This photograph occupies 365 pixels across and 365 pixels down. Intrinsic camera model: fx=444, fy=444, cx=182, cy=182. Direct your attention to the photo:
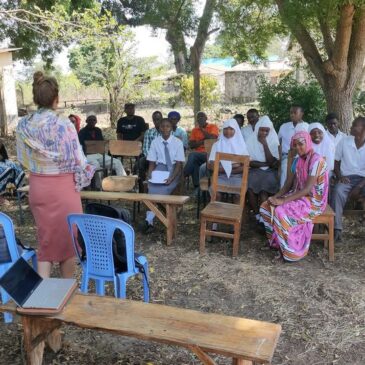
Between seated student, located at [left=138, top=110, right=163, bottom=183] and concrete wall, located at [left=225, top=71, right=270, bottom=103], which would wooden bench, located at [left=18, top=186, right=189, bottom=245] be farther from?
concrete wall, located at [left=225, top=71, right=270, bottom=103]

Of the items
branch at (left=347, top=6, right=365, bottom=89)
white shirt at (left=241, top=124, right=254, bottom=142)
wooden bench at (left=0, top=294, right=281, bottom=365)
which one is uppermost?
branch at (left=347, top=6, right=365, bottom=89)

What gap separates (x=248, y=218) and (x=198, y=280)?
6.46 ft

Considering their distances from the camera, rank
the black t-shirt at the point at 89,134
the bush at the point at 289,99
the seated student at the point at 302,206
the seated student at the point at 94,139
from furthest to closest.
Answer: the bush at the point at 289,99 → the black t-shirt at the point at 89,134 → the seated student at the point at 94,139 → the seated student at the point at 302,206

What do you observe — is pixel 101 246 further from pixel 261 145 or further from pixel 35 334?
pixel 261 145

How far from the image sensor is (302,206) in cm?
470

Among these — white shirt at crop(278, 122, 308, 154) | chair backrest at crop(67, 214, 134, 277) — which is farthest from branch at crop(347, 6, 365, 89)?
chair backrest at crop(67, 214, 134, 277)

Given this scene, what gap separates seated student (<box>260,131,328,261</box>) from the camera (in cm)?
467

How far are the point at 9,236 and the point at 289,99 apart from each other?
26.5 ft

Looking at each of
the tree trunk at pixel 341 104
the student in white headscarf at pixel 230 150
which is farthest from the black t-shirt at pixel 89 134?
the tree trunk at pixel 341 104

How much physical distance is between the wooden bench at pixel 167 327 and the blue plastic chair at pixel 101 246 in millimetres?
643

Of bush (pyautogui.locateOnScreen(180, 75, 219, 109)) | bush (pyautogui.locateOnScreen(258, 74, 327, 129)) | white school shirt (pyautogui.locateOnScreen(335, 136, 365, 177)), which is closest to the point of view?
white school shirt (pyautogui.locateOnScreen(335, 136, 365, 177))

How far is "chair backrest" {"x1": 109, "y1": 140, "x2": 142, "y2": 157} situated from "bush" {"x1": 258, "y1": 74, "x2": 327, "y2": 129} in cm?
396

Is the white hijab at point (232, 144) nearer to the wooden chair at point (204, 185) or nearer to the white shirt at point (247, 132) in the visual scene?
the wooden chair at point (204, 185)

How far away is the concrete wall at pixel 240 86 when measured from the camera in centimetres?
2655
